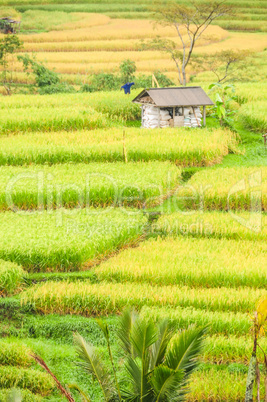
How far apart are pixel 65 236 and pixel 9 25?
41.2 feet

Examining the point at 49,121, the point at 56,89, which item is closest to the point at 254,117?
the point at 49,121

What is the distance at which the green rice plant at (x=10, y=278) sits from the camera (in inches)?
244

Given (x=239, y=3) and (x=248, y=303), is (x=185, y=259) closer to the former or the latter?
(x=248, y=303)

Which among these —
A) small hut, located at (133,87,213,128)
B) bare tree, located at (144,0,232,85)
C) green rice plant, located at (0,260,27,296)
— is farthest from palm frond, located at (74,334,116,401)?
bare tree, located at (144,0,232,85)

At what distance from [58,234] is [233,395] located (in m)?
3.51

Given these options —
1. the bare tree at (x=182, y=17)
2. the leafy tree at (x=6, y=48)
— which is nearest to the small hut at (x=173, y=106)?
the bare tree at (x=182, y=17)

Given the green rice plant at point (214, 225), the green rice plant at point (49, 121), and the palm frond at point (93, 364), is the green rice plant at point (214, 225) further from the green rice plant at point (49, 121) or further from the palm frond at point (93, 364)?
the green rice plant at point (49, 121)

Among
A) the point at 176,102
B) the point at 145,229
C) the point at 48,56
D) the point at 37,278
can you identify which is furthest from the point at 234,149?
the point at 48,56

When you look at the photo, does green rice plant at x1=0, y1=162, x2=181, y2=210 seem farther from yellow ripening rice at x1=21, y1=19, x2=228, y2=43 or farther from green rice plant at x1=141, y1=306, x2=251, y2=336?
yellow ripening rice at x1=21, y1=19, x2=228, y2=43

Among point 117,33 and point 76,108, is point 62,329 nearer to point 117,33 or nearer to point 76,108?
point 76,108

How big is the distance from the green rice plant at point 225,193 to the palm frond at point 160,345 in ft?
16.9

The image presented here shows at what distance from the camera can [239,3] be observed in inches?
794

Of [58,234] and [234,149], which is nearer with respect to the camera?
[58,234]

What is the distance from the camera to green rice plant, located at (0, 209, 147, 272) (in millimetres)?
6785
